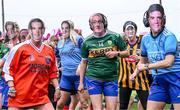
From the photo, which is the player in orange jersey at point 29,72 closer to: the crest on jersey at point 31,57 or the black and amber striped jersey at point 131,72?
the crest on jersey at point 31,57

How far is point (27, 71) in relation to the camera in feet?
28.0

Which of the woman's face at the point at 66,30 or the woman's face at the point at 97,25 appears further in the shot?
the woman's face at the point at 66,30

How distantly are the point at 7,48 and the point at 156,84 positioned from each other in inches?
152

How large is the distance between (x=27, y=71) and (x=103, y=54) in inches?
64.1

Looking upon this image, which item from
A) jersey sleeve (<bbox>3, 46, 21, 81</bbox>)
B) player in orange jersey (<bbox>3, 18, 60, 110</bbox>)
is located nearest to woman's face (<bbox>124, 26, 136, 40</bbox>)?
player in orange jersey (<bbox>3, 18, 60, 110</bbox>)

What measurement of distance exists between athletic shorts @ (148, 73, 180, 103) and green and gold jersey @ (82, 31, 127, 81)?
1615mm

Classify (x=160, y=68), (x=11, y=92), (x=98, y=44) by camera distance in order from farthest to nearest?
(x=98, y=44) < (x=11, y=92) < (x=160, y=68)

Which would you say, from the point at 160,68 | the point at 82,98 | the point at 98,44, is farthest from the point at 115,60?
the point at 160,68

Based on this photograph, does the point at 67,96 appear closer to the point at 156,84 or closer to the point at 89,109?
the point at 89,109

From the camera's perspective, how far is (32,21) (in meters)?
8.74

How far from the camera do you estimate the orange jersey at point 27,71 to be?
8516 millimetres

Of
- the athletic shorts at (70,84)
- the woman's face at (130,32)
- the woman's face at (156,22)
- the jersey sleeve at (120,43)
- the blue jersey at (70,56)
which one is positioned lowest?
the athletic shorts at (70,84)

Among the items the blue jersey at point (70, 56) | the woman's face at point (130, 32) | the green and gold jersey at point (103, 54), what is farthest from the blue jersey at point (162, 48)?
the blue jersey at point (70, 56)

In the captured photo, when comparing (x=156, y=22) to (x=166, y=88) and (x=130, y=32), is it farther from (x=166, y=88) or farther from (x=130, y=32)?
(x=130, y=32)
